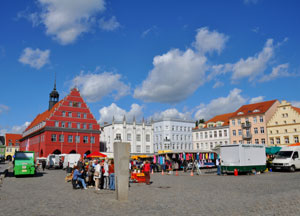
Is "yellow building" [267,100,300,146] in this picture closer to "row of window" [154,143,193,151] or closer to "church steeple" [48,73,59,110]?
"row of window" [154,143,193,151]

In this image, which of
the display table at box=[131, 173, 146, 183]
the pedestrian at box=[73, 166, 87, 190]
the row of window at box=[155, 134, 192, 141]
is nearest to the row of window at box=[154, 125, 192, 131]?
the row of window at box=[155, 134, 192, 141]

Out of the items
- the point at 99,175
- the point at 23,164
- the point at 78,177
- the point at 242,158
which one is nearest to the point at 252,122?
the point at 242,158

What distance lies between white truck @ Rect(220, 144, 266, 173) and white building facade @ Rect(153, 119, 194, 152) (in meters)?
53.1

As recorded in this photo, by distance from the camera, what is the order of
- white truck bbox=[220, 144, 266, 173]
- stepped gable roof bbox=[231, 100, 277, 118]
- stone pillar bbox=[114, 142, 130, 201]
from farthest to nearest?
stepped gable roof bbox=[231, 100, 277, 118]
white truck bbox=[220, 144, 266, 173]
stone pillar bbox=[114, 142, 130, 201]

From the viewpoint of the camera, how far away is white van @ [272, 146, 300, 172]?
3066 centimetres

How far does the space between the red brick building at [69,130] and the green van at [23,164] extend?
3408 cm

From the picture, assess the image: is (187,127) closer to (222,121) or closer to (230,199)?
(222,121)

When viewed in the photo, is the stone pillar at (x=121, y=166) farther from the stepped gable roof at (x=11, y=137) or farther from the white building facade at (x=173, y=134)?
the stepped gable roof at (x=11, y=137)

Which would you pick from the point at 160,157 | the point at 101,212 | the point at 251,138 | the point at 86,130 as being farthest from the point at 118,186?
the point at 251,138

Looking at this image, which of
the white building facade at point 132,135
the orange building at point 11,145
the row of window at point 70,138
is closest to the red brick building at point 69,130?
the row of window at point 70,138

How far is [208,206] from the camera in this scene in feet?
35.8

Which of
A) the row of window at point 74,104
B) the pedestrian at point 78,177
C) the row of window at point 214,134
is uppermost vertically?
the row of window at point 74,104

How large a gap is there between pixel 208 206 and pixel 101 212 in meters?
3.99

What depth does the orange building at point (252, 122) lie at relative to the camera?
67000 millimetres
